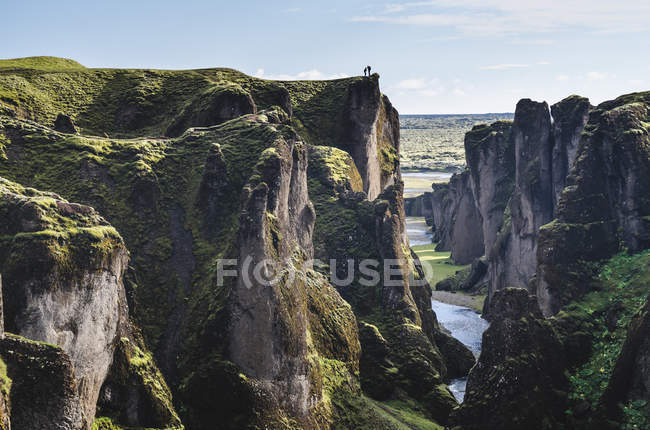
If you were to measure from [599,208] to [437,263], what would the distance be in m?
90.7

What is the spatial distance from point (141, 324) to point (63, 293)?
11.4m

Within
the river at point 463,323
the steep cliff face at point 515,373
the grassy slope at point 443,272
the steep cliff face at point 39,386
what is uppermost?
the steep cliff face at point 39,386

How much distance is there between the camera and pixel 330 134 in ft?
342

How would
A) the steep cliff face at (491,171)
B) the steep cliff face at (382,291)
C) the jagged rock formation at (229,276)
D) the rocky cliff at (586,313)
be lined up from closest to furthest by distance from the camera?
the jagged rock formation at (229,276) → the rocky cliff at (586,313) → the steep cliff face at (382,291) → the steep cliff face at (491,171)

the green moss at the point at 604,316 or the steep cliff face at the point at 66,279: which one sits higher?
the steep cliff face at the point at 66,279

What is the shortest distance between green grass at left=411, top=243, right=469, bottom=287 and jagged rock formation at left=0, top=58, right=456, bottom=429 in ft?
206

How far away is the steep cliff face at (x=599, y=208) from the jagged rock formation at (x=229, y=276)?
14.5m

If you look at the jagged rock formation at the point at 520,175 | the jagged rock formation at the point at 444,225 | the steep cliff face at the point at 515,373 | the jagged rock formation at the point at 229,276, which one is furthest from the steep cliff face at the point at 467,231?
the steep cliff face at the point at 515,373

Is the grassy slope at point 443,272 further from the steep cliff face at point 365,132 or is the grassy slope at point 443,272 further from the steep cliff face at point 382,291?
the steep cliff face at point 382,291

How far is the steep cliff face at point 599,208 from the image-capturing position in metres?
66.0

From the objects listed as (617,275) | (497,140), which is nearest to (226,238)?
(617,275)

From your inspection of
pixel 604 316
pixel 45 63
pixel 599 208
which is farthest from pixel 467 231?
pixel 604 316

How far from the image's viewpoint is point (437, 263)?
160 metres

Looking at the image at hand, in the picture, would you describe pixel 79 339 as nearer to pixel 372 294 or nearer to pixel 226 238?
pixel 226 238
